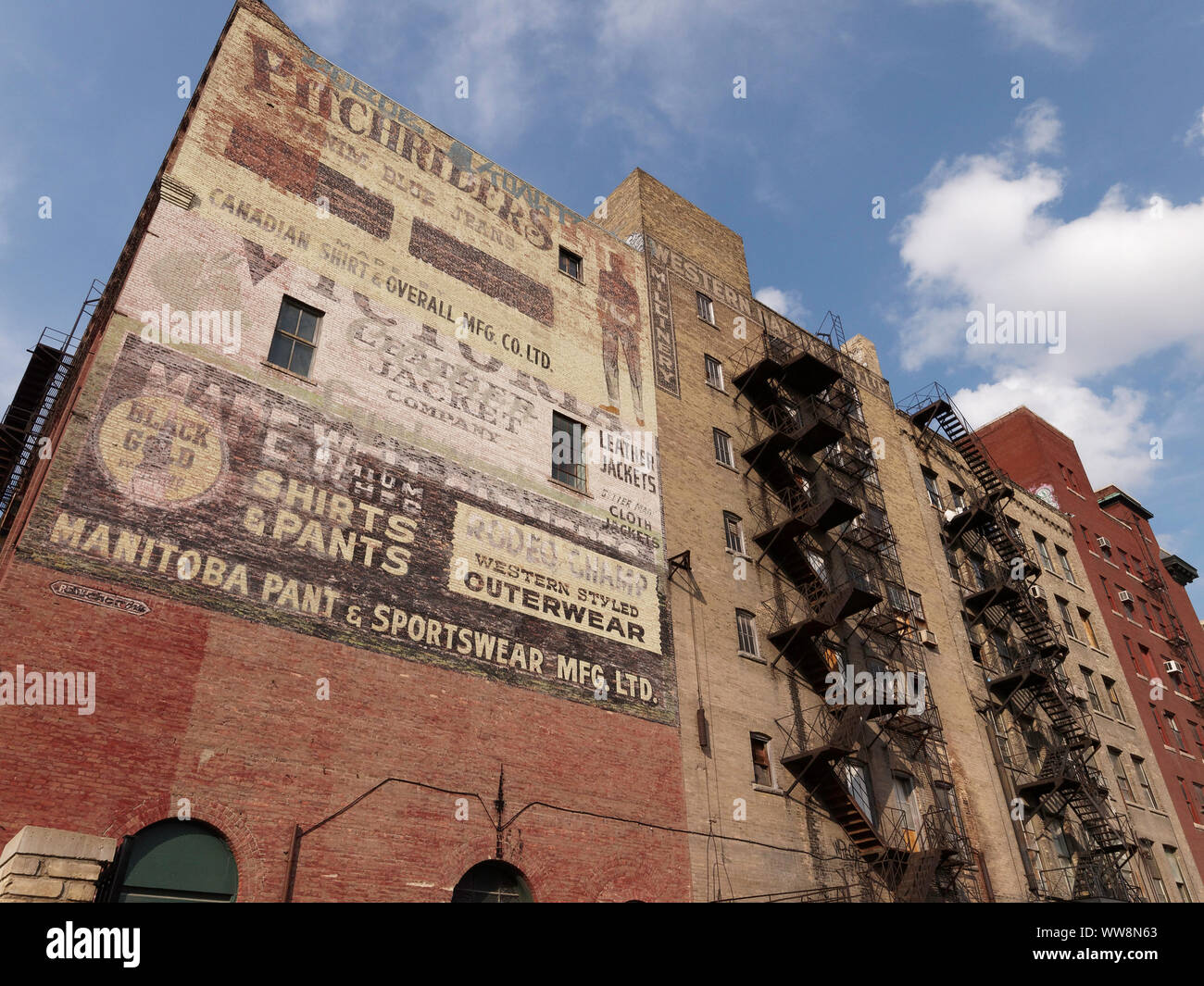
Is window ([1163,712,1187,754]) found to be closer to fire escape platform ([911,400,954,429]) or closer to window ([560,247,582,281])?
A: fire escape platform ([911,400,954,429])

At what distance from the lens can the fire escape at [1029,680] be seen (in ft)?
102

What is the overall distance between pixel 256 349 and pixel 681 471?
13.2m

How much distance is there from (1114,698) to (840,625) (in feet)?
67.4

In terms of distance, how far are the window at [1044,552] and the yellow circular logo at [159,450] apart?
3890 cm

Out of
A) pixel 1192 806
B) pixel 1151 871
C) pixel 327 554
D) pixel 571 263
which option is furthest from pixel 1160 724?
pixel 327 554

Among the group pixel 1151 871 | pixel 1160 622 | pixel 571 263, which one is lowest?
pixel 1151 871

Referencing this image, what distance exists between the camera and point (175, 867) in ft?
46.4

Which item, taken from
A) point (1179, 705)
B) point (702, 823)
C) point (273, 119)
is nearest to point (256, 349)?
point (273, 119)

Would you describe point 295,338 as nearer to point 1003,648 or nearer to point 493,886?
point 493,886

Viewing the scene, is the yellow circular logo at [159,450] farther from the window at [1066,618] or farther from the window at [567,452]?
the window at [1066,618]

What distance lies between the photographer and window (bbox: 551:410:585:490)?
24.1 m

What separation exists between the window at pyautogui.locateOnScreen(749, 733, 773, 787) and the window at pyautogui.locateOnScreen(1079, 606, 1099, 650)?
2560 centimetres
